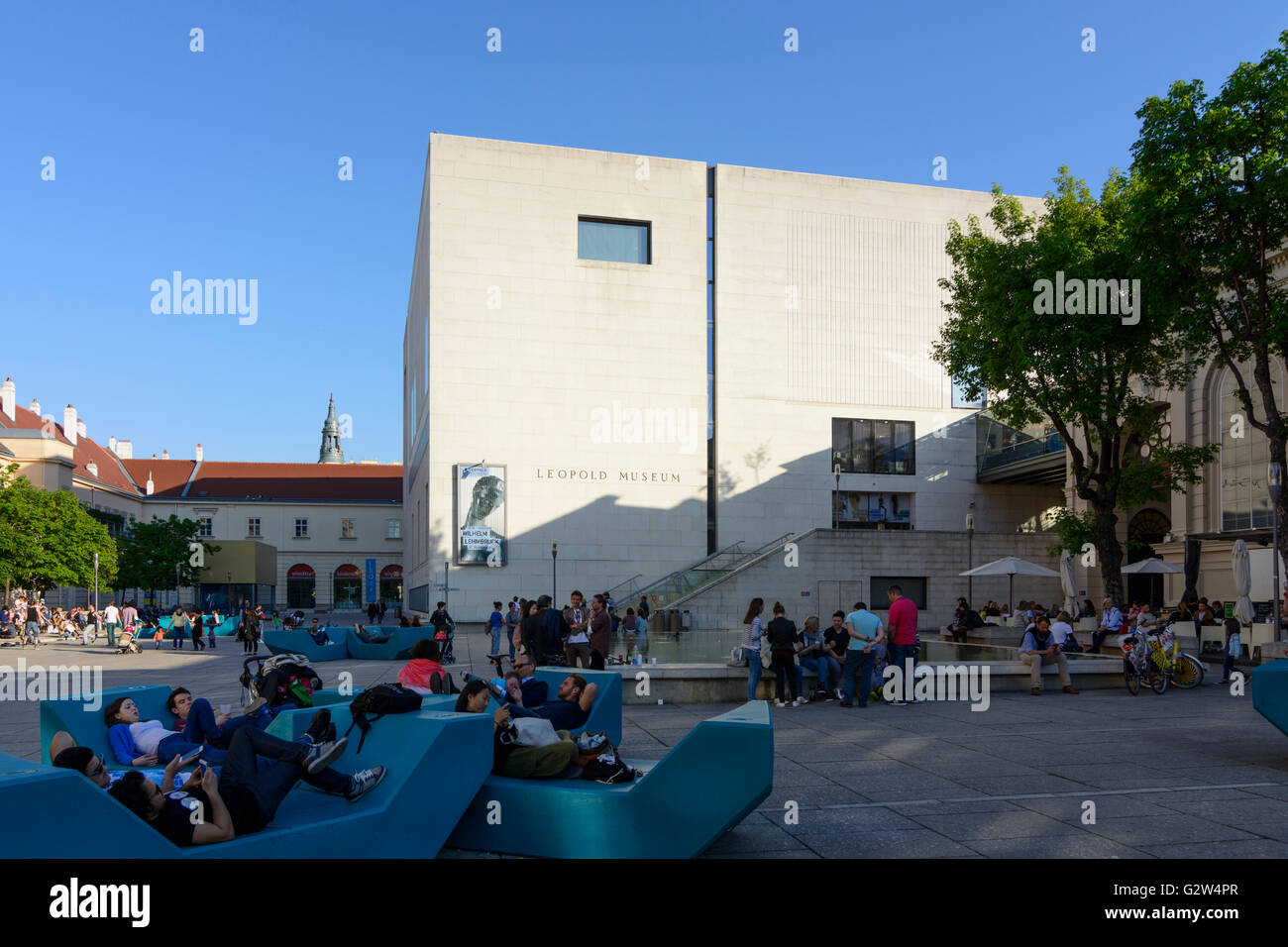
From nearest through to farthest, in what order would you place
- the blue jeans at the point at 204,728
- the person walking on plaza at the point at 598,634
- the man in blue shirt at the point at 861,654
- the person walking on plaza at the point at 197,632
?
the blue jeans at the point at 204,728 < the man in blue shirt at the point at 861,654 < the person walking on plaza at the point at 598,634 < the person walking on plaza at the point at 197,632

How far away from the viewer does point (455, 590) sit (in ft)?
135

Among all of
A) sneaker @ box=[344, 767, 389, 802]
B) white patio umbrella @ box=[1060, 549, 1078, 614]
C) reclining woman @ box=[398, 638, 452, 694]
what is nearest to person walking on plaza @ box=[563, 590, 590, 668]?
reclining woman @ box=[398, 638, 452, 694]

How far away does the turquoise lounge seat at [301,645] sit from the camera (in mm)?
27422

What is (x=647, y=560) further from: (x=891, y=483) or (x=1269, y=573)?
(x=1269, y=573)

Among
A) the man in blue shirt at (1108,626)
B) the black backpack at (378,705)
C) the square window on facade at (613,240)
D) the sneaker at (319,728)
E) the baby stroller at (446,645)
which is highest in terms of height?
the square window on facade at (613,240)

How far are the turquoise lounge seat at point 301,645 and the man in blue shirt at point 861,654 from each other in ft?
57.6

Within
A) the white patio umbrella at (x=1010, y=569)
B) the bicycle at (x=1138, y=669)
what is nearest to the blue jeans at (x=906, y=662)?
the bicycle at (x=1138, y=669)

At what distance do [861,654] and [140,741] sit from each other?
10.2 meters

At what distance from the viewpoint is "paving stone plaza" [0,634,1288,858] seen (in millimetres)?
6965

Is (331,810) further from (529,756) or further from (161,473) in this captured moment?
(161,473)

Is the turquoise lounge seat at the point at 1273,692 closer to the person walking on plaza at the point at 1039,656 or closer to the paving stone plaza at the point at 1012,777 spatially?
the paving stone plaza at the point at 1012,777

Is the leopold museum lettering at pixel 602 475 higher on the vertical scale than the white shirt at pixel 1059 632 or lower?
higher

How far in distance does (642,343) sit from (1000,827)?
37.8 metres
